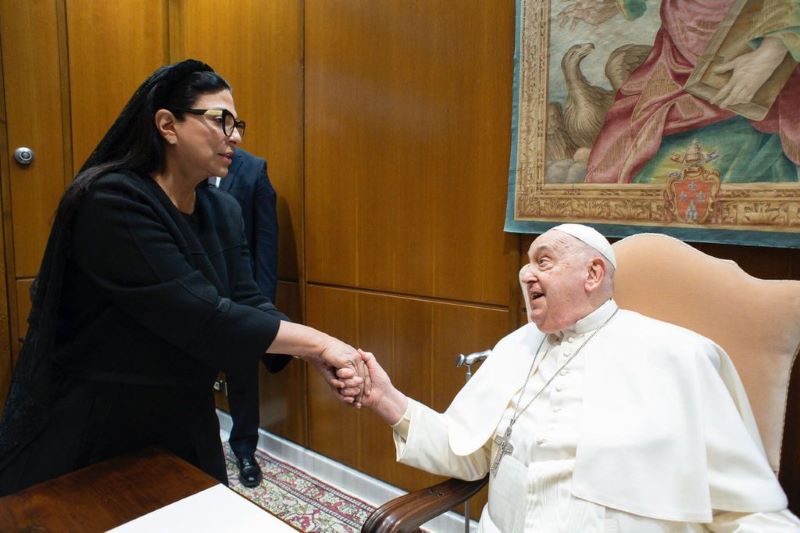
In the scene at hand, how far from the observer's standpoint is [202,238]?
1.46m

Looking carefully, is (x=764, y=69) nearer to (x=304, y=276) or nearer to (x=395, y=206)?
(x=395, y=206)

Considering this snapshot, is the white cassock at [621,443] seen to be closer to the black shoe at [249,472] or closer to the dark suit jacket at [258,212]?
the dark suit jacket at [258,212]

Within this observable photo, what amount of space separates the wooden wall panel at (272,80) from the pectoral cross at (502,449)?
1.88 m

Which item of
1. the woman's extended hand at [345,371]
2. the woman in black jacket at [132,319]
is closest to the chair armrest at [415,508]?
the woman's extended hand at [345,371]

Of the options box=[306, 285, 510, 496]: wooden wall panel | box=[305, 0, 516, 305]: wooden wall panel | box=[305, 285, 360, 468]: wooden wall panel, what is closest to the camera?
box=[305, 0, 516, 305]: wooden wall panel

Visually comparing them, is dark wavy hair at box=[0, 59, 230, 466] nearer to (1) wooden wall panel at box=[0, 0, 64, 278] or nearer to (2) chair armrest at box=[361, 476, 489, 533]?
(2) chair armrest at box=[361, 476, 489, 533]

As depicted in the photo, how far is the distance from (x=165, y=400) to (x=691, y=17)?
1803 millimetres

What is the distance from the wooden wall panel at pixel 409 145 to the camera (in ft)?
7.18

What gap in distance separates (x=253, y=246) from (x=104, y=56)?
60.3 inches

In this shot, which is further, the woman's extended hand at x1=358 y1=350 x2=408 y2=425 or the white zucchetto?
the woman's extended hand at x1=358 y1=350 x2=408 y2=425

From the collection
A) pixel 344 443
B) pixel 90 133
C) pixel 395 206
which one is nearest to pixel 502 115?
pixel 395 206

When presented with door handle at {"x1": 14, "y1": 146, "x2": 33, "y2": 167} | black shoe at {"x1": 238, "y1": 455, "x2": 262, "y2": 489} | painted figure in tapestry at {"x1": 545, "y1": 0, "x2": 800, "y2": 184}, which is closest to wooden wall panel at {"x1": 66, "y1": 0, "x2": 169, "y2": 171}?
door handle at {"x1": 14, "y1": 146, "x2": 33, "y2": 167}

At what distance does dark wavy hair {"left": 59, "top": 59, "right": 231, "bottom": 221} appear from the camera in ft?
4.36

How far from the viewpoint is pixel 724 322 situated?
1338 mm
